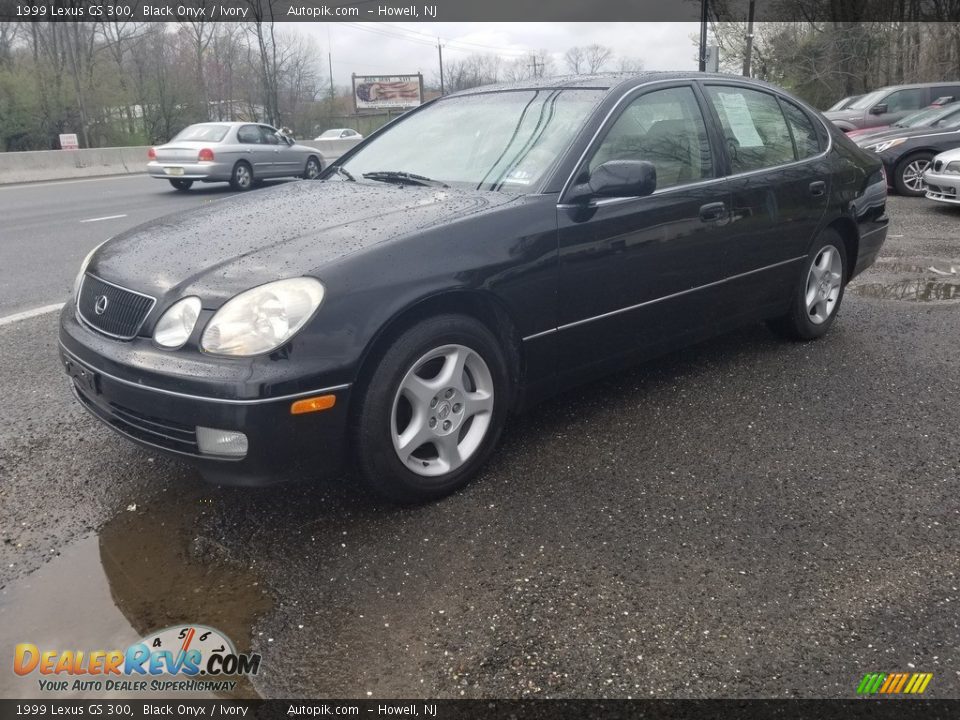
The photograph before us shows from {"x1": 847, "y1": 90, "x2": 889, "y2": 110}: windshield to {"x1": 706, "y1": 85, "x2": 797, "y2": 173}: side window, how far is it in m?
13.9

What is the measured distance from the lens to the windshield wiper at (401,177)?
3.70 metres

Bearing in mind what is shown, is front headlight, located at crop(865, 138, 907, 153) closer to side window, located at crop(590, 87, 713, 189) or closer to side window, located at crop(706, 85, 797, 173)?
side window, located at crop(706, 85, 797, 173)

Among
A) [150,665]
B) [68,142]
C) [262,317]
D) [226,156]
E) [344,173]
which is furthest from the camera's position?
[68,142]

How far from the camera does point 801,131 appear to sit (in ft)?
15.5

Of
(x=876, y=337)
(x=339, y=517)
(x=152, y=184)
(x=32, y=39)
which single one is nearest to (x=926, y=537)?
(x=339, y=517)

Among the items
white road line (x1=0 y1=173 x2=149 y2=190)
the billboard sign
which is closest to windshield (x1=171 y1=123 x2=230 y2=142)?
white road line (x1=0 y1=173 x2=149 y2=190)

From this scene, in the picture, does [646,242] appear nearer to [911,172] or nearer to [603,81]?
[603,81]

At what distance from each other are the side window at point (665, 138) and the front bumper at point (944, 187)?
25.2 ft

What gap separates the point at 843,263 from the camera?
504 cm

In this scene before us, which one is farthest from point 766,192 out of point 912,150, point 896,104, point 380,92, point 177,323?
point 380,92

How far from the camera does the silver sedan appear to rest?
15.9 meters

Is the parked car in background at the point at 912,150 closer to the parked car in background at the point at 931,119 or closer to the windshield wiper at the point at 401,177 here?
the parked car in background at the point at 931,119

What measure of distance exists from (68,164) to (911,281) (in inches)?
851

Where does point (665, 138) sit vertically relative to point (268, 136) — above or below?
below
